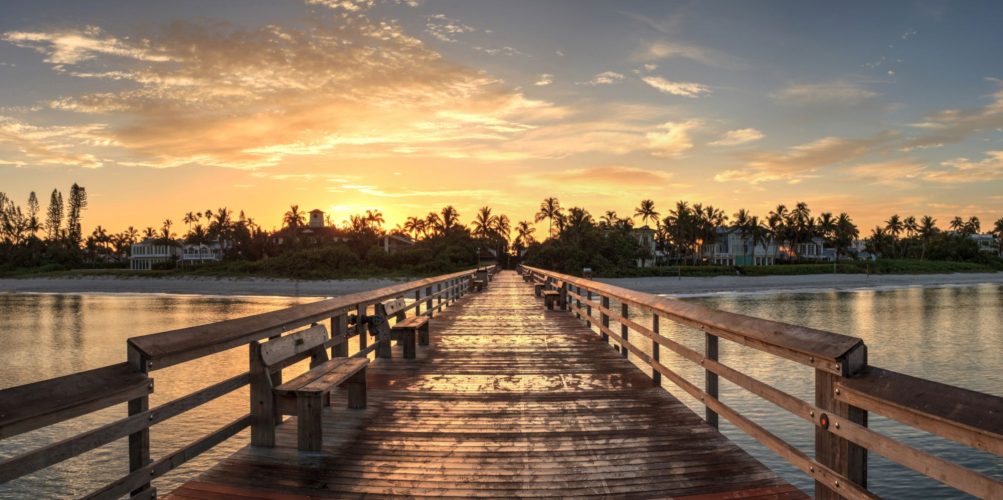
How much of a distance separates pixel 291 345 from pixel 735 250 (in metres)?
110

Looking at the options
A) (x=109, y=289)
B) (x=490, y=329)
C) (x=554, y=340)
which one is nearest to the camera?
(x=554, y=340)

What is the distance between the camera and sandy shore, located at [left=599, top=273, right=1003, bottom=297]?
218 ft

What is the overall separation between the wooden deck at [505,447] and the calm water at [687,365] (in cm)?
390

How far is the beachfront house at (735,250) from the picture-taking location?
106938 millimetres

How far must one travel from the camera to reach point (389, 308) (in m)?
9.71

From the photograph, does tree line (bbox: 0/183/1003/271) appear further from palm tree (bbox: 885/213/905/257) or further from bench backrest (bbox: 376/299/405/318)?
bench backrest (bbox: 376/299/405/318)

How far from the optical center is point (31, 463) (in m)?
2.69

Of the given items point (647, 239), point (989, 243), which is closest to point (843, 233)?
point (647, 239)

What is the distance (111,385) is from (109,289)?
79.7 m

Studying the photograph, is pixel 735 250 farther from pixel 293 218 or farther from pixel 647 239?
pixel 293 218

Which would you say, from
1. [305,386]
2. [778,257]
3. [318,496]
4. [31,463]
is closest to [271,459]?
[305,386]

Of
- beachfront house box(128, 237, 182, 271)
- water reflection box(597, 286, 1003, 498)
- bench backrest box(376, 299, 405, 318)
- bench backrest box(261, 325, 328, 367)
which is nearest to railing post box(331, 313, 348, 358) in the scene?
bench backrest box(261, 325, 328, 367)

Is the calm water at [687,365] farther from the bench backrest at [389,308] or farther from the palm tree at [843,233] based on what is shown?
the palm tree at [843,233]

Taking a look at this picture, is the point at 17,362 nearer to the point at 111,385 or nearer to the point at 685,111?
the point at 111,385
